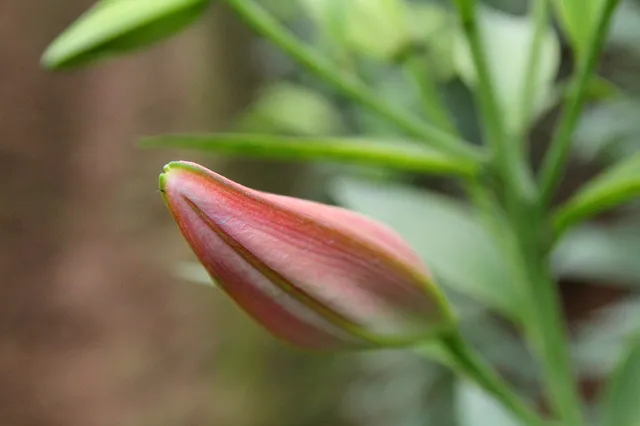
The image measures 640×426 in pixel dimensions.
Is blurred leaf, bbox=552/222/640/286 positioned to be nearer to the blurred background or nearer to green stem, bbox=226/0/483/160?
the blurred background

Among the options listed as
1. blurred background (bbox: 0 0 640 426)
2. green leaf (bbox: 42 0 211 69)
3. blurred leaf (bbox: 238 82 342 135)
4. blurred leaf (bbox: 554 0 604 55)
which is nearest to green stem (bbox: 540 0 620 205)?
blurred leaf (bbox: 554 0 604 55)

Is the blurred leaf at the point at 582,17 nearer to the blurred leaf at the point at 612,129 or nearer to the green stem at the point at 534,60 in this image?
the green stem at the point at 534,60

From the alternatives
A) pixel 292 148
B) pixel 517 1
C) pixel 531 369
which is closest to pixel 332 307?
pixel 292 148

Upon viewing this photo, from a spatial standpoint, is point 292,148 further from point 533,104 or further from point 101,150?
point 101,150

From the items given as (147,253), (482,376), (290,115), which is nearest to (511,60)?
(482,376)

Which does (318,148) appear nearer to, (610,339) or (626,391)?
(626,391)
